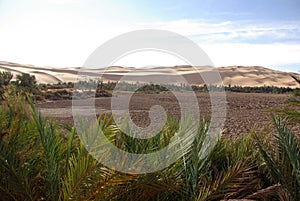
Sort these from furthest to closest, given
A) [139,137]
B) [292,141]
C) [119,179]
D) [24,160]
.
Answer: [139,137] < [292,141] < [24,160] < [119,179]

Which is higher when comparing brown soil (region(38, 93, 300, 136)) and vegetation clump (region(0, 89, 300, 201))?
vegetation clump (region(0, 89, 300, 201))

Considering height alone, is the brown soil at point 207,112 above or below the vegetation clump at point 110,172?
below

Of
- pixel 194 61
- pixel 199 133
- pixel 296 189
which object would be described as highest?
pixel 194 61

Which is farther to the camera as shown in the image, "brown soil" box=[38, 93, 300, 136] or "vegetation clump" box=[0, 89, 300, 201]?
"brown soil" box=[38, 93, 300, 136]

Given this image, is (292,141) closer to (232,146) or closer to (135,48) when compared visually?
(232,146)

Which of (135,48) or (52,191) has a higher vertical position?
(135,48)

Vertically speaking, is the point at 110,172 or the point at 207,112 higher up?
the point at 110,172

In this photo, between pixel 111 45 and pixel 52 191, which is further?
pixel 111 45

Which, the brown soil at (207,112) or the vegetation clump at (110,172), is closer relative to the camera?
the vegetation clump at (110,172)

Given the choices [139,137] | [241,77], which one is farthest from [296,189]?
[241,77]

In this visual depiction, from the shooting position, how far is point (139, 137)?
315 centimetres

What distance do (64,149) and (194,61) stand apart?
1281 mm

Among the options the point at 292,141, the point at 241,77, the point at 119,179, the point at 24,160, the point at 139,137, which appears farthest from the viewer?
the point at 241,77

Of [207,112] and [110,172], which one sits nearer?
[110,172]
